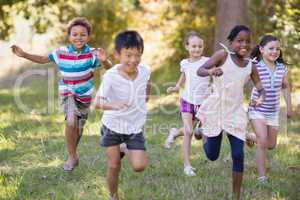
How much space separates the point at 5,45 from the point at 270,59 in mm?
15492

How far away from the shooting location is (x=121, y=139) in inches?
197

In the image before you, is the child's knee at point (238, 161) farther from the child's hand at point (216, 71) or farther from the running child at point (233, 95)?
the child's hand at point (216, 71)

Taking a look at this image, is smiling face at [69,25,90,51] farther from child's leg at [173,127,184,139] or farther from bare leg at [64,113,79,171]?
child's leg at [173,127,184,139]

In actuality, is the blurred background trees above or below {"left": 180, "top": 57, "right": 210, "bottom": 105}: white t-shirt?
above

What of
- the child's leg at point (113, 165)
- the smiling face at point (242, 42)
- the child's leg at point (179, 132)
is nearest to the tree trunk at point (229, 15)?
the child's leg at point (179, 132)

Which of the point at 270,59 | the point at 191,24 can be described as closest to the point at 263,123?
the point at 270,59

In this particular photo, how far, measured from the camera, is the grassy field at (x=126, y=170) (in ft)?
18.0

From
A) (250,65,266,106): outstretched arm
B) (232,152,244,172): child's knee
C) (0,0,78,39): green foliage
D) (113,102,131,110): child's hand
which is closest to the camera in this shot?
(113,102,131,110): child's hand

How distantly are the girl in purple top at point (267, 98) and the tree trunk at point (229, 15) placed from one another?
5.84 m

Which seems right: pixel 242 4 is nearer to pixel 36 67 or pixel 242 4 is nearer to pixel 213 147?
pixel 213 147

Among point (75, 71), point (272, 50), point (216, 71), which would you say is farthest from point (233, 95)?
point (75, 71)

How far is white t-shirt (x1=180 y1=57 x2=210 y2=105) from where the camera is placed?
6352mm

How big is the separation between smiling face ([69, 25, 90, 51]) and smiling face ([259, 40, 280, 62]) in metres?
1.97

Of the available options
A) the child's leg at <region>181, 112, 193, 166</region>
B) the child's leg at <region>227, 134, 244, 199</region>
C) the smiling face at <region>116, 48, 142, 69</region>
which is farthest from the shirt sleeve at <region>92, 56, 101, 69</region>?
the child's leg at <region>227, 134, 244, 199</region>
